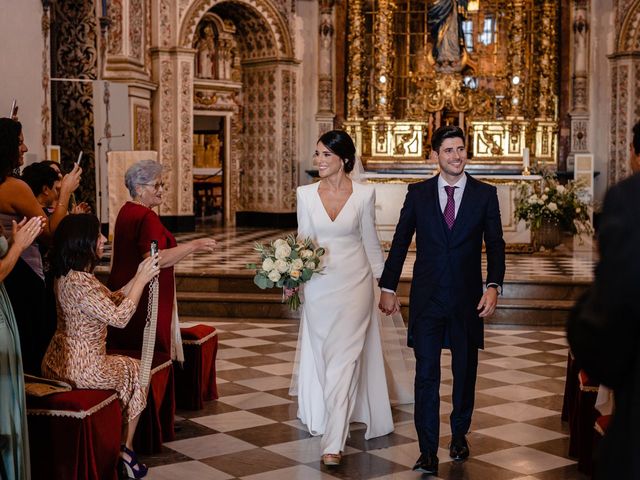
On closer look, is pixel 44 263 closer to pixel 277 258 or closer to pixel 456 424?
pixel 277 258

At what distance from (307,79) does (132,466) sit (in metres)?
15.6

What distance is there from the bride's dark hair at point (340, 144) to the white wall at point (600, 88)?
14.3 meters

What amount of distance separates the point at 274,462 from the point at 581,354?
321cm

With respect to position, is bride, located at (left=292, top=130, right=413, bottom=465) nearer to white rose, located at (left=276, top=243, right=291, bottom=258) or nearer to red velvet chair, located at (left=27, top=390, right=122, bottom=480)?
white rose, located at (left=276, top=243, right=291, bottom=258)

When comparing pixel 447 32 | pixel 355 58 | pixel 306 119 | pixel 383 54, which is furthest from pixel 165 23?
pixel 447 32

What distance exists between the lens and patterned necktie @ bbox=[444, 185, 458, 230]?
4.83m

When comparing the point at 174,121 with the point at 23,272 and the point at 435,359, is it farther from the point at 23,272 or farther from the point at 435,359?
the point at 435,359

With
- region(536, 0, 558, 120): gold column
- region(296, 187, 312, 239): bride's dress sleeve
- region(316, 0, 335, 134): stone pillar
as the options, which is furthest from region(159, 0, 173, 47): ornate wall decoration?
region(296, 187, 312, 239): bride's dress sleeve

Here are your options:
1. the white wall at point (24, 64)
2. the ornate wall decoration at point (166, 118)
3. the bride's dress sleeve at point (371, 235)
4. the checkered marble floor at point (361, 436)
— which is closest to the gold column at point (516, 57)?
the ornate wall decoration at point (166, 118)

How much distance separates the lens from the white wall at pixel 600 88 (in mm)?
18656

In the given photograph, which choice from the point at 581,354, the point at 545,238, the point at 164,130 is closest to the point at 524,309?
the point at 545,238

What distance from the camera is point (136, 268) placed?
17.6ft

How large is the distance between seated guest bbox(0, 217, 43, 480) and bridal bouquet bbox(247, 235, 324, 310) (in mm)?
1511

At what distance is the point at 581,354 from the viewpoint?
201 centimetres
